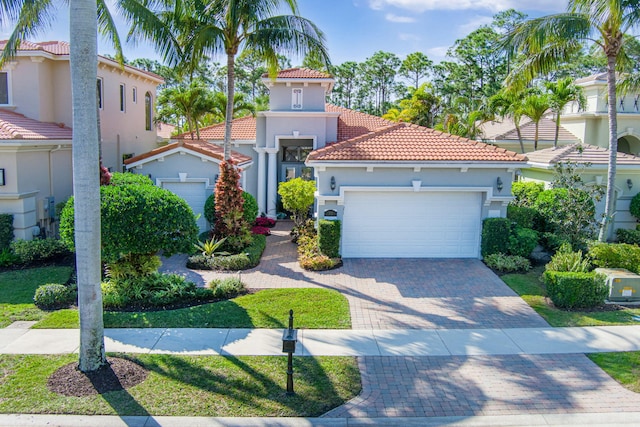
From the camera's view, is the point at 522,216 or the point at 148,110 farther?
the point at 148,110

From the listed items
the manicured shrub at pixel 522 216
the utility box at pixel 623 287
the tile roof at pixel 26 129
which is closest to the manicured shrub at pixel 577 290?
the utility box at pixel 623 287

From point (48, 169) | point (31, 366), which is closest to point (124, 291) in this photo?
point (31, 366)

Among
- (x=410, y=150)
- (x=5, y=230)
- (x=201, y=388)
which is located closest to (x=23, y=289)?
(x=5, y=230)

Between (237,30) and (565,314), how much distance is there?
1161 cm

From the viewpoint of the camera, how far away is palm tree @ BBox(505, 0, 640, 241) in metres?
13.6

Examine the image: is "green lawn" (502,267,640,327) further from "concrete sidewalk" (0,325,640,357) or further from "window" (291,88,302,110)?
"window" (291,88,302,110)

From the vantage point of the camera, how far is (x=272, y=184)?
22.8m

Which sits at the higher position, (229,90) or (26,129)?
(229,90)

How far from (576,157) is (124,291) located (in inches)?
597

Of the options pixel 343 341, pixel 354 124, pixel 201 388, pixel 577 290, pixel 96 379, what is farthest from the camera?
pixel 354 124

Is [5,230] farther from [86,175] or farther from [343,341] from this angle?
[343,341]

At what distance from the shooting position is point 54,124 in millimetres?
18625

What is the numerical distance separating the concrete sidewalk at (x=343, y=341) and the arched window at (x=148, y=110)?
1650cm

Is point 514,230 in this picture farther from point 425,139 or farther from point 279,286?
point 279,286
